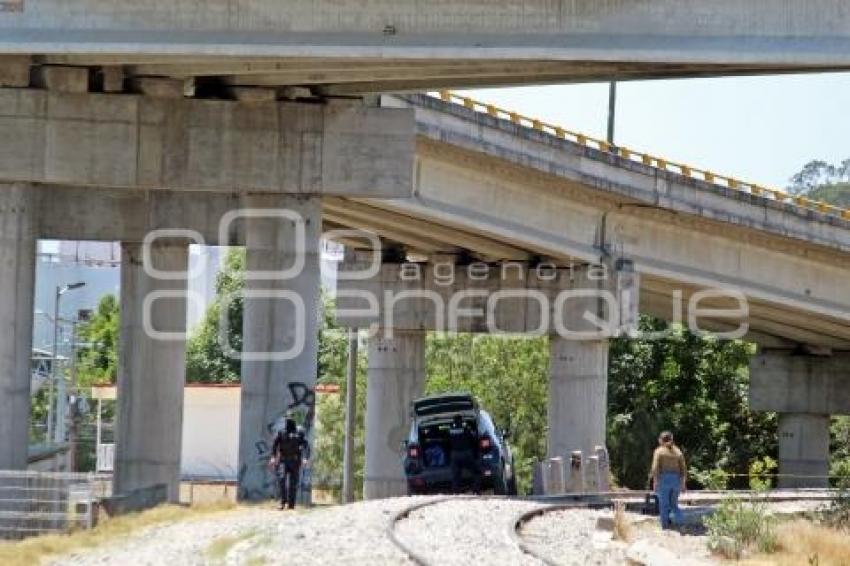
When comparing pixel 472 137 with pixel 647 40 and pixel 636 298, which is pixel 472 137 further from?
pixel 647 40

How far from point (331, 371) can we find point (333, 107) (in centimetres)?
5836

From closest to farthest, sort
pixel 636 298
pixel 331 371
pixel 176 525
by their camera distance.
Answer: pixel 176 525 < pixel 636 298 < pixel 331 371

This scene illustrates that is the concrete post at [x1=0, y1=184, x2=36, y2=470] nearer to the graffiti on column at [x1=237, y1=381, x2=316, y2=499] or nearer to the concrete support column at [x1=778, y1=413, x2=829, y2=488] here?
the graffiti on column at [x1=237, y1=381, x2=316, y2=499]

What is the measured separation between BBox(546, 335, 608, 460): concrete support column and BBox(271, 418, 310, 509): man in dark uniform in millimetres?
20539

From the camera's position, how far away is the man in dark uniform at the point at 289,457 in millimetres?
30281

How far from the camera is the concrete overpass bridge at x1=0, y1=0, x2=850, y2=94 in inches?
1185

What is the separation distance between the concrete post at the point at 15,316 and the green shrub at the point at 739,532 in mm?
12523

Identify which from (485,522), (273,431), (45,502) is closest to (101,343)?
(273,431)

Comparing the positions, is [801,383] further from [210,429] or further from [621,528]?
[621,528]

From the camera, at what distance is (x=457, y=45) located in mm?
30719

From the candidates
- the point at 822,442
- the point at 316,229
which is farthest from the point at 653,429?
the point at 316,229

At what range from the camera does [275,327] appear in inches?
1363

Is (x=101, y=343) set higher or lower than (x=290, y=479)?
higher

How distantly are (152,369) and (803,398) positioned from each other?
25.1 metres
